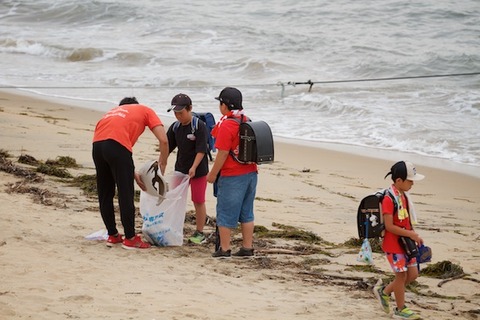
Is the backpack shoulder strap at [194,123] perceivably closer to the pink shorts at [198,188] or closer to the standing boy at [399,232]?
the pink shorts at [198,188]

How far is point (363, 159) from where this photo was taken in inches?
524

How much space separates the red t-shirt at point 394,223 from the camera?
5.60m

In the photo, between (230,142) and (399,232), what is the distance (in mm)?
1858

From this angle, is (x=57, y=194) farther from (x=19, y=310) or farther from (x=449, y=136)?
(x=449, y=136)

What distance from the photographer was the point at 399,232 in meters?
5.55

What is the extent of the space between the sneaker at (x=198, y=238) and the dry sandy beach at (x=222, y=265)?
4.8 inches

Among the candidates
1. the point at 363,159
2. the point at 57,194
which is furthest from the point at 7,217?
the point at 363,159

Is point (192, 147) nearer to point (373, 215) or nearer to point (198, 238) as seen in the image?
point (198, 238)

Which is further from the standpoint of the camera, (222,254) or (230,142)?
(222,254)

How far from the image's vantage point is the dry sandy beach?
5480 millimetres

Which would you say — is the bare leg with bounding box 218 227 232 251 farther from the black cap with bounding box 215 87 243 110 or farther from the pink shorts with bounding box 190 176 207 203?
the black cap with bounding box 215 87 243 110

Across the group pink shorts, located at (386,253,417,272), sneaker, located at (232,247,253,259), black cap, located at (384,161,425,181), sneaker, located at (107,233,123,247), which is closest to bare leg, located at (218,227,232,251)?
sneaker, located at (232,247,253,259)

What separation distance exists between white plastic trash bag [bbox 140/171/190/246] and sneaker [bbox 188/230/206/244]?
0.19 metres

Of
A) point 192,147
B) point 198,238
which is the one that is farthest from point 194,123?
point 198,238
